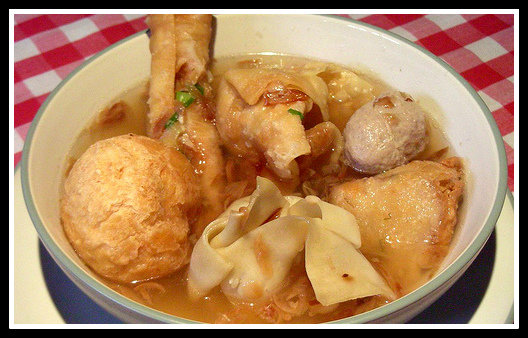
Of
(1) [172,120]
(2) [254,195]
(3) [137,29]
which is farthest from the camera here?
(3) [137,29]

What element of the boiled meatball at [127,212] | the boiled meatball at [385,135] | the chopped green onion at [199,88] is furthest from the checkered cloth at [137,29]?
the boiled meatball at [127,212]

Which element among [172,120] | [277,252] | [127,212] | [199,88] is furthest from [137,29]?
[277,252]

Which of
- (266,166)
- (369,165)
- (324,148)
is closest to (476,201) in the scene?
(369,165)

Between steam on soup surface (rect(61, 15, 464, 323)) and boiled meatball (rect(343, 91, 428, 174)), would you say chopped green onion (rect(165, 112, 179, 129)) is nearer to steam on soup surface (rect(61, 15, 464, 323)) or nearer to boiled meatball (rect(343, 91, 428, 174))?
steam on soup surface (rect(61, 15, 464, 323))

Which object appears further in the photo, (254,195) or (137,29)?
(137,29)

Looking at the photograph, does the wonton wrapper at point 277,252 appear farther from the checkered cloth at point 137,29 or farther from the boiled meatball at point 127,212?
the checkered cloth at point 137,29

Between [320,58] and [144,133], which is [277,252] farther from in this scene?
[320,58]

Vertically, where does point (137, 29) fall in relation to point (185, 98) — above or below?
below

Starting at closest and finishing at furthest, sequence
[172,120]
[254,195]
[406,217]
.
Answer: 1. [254,195]
2. [406,217]
3. [172,120]
